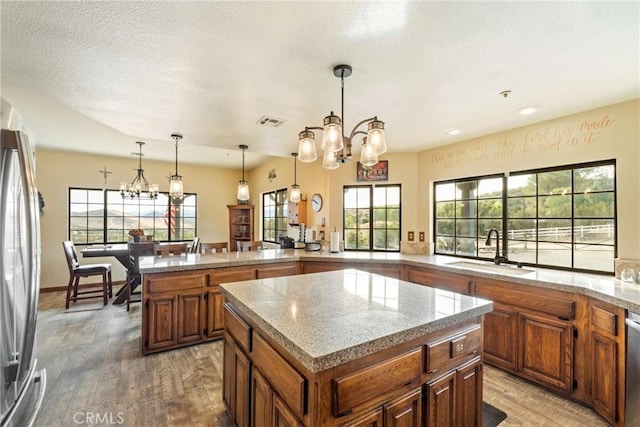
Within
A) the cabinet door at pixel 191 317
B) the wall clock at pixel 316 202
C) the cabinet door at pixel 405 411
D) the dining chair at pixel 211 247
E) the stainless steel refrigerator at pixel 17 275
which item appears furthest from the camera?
the wall clock at pixel 316 202

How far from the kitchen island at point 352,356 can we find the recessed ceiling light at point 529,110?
2.01 meters

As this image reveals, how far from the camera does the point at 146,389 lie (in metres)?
2.28

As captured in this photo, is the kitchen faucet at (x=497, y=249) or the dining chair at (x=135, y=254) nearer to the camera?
the kitchen faucet at (x=497, y=249)

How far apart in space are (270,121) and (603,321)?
3259 millimetres

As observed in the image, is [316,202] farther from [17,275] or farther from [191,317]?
[17,275]

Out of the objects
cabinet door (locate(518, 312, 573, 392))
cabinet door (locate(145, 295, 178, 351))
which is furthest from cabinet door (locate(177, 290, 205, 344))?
cabinet door (locate(518, 312, 573, 392))

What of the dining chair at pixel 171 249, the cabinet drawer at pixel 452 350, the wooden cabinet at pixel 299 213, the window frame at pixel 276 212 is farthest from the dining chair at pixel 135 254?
the cabinet drawer at pixel 452 350

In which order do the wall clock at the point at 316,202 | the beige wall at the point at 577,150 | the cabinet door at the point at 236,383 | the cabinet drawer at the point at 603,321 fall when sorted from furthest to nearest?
the wall clock at the point at 316,202
the beige wall at the point at 577,150
the cabinet drawer at the point at 603,321
the cabinet door at the point at 236,383

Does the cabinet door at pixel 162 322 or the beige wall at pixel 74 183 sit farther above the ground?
the beige wall at pixel 74 183

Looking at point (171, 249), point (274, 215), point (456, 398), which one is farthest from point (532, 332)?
point (274, 215)

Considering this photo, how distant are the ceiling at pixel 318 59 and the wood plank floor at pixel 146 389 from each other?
2.42 meters

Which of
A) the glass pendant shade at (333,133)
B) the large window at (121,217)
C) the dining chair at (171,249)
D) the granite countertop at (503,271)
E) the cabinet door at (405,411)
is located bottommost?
the cabinet door at (405,411)

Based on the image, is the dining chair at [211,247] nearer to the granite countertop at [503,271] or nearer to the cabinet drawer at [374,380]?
the granite countertop at [503,271]

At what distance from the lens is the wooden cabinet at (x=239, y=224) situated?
23.0ft
